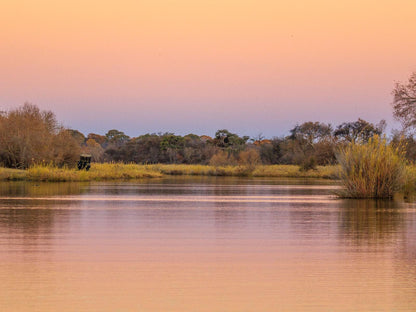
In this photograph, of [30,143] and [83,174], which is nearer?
[83,174]

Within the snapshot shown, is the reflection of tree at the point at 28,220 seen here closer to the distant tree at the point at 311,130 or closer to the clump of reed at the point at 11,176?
the clump of reed at the point at 11,176

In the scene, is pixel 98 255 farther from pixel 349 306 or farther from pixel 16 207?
pixel 16 207

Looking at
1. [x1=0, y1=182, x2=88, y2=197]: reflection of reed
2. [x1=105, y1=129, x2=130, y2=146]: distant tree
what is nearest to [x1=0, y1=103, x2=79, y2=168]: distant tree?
[x1=0, y1=182, x2=88, y2=197]: reflection of reed

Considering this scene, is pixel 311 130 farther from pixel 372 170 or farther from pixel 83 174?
pixel 372 170

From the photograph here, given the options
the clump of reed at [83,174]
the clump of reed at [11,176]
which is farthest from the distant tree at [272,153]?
the clump of reed at [11,176]

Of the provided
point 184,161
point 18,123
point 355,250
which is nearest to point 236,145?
point 184,161

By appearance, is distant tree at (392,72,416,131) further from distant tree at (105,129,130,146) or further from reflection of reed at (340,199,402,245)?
distant tree at (105,129,130,146)

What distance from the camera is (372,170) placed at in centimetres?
1576

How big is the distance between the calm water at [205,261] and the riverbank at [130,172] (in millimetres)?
8362

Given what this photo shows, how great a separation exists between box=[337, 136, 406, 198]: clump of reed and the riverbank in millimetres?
850

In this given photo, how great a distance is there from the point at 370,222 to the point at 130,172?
82.4ft

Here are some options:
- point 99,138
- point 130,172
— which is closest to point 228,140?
point 99,138

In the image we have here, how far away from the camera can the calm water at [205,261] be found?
4523mm

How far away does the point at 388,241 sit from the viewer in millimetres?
7609
